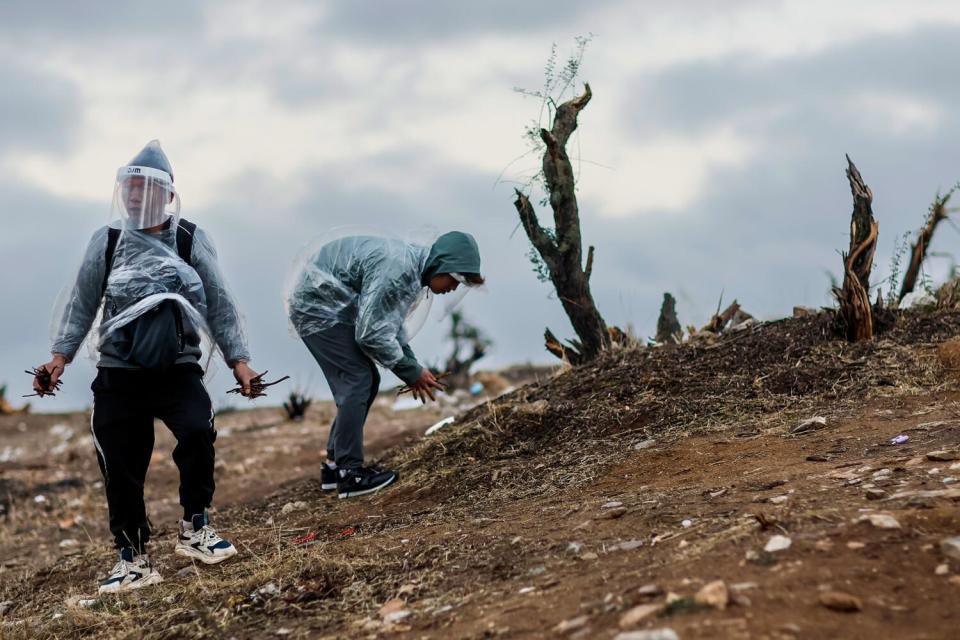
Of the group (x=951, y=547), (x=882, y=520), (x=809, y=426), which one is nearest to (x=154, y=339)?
(x=882, y=520)

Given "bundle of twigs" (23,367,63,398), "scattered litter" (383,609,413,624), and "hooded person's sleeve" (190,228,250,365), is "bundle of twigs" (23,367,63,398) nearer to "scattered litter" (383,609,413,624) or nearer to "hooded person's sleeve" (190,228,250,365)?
"hooded person's sleeve" (190,228,250,365)

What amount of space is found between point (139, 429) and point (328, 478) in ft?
7.49

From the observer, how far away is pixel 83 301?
457 cm

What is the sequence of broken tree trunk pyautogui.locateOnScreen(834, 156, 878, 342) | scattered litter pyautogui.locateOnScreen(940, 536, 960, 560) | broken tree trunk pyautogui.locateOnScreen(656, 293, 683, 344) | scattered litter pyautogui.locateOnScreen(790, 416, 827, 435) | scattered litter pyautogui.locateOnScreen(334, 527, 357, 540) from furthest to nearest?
1. broken tree trunk pyautogui.locateOnScreen(656, 293, 683, 344)
2. broken tree trunk pyautogui.locateOnScreen(834, 156, 878, 342)
3. scattered litter pyautogui.locateOnScreen(790, 416, 827, 435)
4. scattered litter pyautogui.locateOnScreen(334, 527, 357, 540)
5. scattered litter pyautogui.locateOnScreen(940, 536, 960, 560)

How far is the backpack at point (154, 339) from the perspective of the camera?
431 centimetres

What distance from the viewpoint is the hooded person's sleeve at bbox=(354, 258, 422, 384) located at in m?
5.77

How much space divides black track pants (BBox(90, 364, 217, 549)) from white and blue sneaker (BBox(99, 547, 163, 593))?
2.2 inches

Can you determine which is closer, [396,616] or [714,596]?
[714,596]

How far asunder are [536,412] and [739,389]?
4.04 feet

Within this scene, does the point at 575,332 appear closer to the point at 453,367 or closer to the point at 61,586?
the point at 61,586

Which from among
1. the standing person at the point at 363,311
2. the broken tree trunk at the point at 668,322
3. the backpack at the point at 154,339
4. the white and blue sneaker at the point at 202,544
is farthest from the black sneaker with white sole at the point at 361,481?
the broken tree trunk at the point at 668,322

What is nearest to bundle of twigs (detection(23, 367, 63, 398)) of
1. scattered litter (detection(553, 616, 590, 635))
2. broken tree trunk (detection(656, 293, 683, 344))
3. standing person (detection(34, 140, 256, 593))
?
standing person (detection(34, 140, 256, 593))

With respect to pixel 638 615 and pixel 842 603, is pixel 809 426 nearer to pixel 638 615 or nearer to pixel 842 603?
pixel 842 603

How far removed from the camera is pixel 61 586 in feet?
17.7
